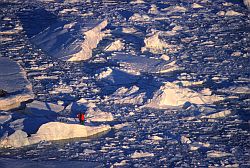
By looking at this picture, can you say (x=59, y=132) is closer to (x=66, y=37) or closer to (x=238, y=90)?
(x=238, y=90)

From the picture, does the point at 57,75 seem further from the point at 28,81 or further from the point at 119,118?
the point at 119,118

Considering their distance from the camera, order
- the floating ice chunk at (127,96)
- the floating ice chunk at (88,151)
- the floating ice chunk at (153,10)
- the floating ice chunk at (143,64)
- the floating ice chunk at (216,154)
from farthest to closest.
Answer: the floating ice chunk at (153,10) → the floating ice chunk at (143,64) → the floating ice chunk at (127,96) → the floating ice chunk at (88,151) → the floating ice chunk at (216,154)

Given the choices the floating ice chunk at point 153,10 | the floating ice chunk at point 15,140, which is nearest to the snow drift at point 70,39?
the floating ice chunk at point 153,10

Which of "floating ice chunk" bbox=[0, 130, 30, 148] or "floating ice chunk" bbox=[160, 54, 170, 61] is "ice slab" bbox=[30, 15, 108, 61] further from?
"floating ice chunk" bbox=[0, 130, 30, 148]

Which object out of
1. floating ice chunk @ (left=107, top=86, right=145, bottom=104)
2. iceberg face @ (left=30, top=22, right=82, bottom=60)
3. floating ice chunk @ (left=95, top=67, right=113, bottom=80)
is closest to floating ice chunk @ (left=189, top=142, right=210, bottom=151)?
floating ice chunk @ (left=107, top=86, right=145, bottom=104)

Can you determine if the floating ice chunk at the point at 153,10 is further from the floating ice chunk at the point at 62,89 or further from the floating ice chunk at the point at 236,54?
the floating ice chunk at the point at 62,89

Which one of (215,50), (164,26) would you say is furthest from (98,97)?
(164,26)
